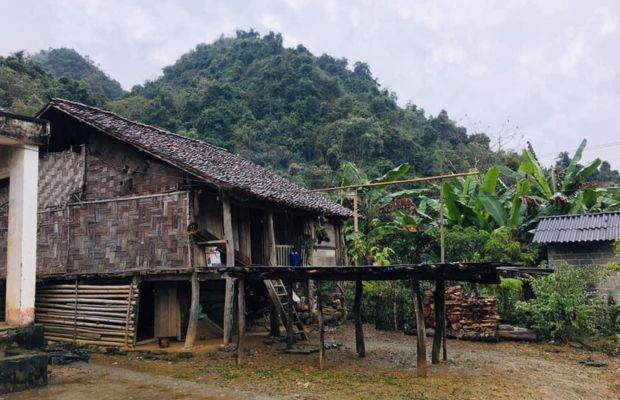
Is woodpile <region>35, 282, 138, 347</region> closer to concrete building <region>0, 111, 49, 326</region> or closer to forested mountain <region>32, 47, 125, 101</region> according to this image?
concrete building <region>0, 111, 49, 326</region>

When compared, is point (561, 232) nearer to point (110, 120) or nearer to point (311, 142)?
point (110, 120)

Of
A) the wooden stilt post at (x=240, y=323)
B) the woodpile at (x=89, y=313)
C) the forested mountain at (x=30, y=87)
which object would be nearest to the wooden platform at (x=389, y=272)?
the wooden stilt post at (x=240, y=323)

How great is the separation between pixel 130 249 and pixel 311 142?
23.4m

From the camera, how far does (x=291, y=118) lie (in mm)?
36312

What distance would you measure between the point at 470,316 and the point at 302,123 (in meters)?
25.1

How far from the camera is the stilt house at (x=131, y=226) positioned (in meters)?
11.8

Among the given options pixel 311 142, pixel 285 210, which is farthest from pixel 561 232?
pixel 311 142

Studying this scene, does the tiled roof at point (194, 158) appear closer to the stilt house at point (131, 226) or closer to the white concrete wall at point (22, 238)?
the stilt house at point (131, 226)

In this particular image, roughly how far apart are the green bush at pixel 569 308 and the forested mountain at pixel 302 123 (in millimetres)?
17285

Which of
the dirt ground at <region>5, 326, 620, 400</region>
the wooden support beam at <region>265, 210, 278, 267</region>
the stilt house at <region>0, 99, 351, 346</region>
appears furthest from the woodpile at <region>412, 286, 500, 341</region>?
the stilt house at <region>0, 99, 351, 346</region>

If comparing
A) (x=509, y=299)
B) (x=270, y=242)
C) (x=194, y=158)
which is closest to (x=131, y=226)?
(x=194, y=158)

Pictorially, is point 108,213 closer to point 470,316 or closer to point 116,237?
point 116,237

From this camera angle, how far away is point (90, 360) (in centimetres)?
1104

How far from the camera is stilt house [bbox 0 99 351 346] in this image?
11766 mm
